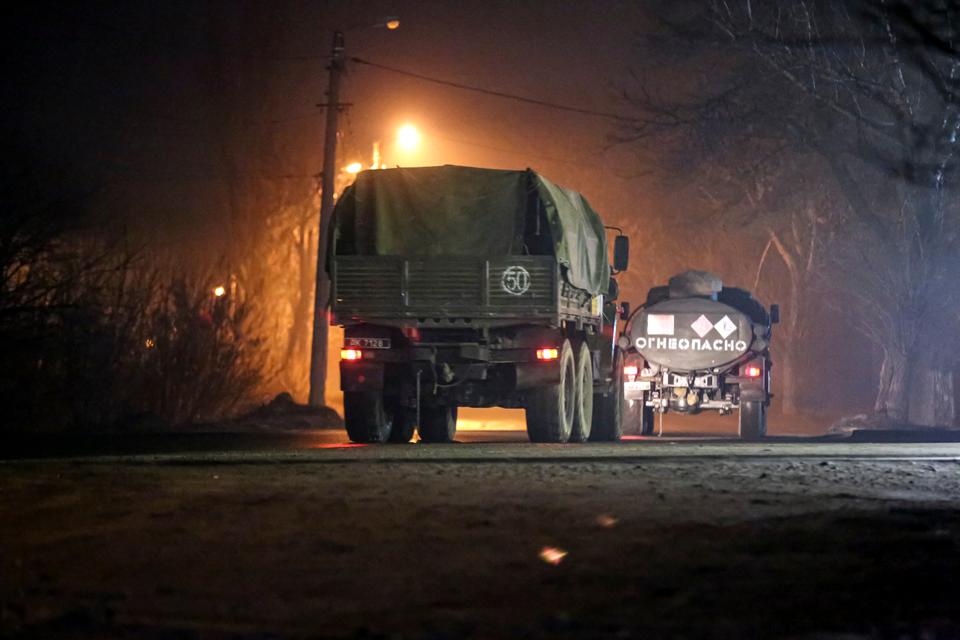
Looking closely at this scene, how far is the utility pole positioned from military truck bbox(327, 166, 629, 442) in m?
11.2

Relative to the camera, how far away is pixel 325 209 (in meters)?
31.8

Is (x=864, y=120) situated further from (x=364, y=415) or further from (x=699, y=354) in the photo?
(x=364, y=415)

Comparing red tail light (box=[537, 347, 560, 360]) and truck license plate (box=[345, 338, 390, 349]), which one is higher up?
truck license plate (box=[345, 338, 390, 349])

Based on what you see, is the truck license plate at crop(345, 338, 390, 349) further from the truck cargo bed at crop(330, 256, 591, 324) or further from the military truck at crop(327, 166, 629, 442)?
the truck cargo bed at crop(330, 256, 591, 324)

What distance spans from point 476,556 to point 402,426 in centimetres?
1314

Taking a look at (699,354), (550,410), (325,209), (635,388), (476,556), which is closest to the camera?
(476,556)

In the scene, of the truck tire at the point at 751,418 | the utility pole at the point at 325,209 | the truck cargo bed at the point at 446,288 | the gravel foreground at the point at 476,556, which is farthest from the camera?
the utility pole at the point at 325,209

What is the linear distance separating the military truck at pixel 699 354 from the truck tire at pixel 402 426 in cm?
604

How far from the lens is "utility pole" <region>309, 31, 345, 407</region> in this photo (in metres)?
32.1

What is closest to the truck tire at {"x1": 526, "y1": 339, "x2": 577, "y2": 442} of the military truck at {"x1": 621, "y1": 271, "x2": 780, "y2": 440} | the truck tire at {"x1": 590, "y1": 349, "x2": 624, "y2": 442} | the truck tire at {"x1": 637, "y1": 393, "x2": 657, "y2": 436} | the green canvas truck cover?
the green canvas truck cover

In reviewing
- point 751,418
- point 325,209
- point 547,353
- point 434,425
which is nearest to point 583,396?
point 434,425

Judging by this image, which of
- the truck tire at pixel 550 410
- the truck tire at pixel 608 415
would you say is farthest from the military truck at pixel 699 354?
the truck tire at pixel 550 410

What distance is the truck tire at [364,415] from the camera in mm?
20047

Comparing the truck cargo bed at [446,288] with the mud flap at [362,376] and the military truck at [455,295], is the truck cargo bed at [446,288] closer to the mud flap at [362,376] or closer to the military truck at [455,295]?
the military truck at [455,295]
